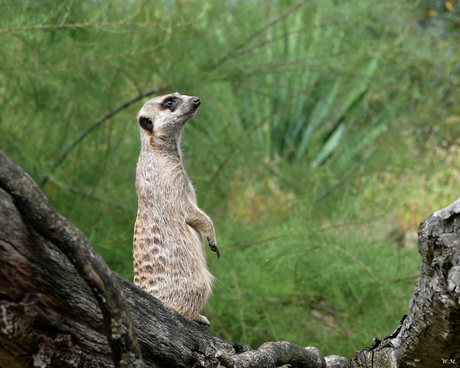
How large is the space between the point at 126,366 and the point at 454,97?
236 inches

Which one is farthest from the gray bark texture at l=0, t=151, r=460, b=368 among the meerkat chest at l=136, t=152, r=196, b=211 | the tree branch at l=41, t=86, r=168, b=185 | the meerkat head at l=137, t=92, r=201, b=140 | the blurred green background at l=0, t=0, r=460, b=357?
the tree branch at l=41, t=86, r=168, b=185

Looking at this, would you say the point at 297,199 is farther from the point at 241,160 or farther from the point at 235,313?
the point at 235,313

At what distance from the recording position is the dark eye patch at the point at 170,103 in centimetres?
135

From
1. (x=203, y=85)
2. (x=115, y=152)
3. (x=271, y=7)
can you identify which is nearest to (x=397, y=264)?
(x=203, y=85)

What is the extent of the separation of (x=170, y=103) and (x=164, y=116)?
0.14 feet

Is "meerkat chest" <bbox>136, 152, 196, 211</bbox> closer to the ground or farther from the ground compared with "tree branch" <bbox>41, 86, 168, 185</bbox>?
closer to the ground

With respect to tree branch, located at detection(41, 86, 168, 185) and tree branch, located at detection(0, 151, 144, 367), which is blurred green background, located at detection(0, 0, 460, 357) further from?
tree branch, located at detection(0, 151, 144, 367)

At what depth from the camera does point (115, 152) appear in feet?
8.68

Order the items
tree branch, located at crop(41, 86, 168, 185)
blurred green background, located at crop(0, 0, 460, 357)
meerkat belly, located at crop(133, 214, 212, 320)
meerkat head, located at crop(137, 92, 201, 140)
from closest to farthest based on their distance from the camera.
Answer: meerkat belly, located at crop(133, 214, 212, 320) < meerkat head, located at crop(137, 92, 201, 140) < blurred green background, located at crop(0, 0, 460, 357) < tree branch, located at crop(41, 86, 168, 185)

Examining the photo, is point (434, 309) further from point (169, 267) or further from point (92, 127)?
point (92, 127)

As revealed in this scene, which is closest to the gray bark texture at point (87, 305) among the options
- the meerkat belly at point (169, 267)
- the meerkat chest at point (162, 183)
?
the meerkat belly at point (169, 267)

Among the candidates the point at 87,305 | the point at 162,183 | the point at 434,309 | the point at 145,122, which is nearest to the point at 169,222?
the point at 162,183

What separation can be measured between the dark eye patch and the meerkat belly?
33 cm

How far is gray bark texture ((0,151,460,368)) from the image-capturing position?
65cm
